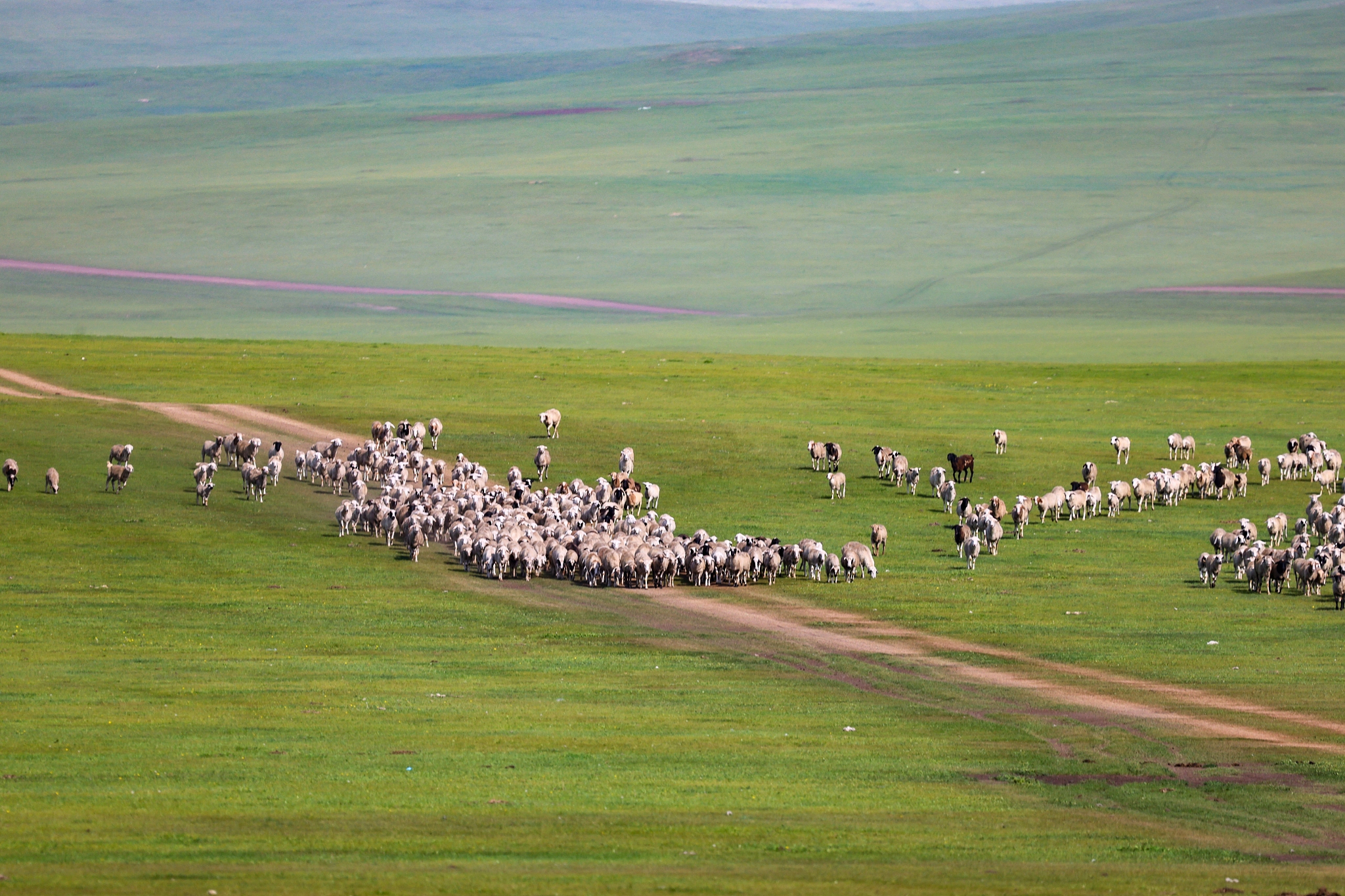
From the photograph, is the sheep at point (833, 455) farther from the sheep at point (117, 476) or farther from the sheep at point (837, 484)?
the sheep at point (117, 476)

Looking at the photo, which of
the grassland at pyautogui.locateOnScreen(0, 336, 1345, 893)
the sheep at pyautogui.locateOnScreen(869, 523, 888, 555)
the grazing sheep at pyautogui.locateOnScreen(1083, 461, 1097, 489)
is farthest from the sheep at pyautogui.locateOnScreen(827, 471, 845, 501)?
the sheep at pyautogui.locateOnScreen(869, 523, 888, 555)

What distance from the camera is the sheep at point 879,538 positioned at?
41500 millimetres

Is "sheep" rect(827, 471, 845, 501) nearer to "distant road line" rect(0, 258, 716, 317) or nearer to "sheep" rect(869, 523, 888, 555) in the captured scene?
"sheep" rect(869, 523, 888, 555)

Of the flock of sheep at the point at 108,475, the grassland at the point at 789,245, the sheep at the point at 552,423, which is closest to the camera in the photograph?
the flock of sheep at the point at 108,475

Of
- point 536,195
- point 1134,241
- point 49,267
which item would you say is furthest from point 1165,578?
point 536,195

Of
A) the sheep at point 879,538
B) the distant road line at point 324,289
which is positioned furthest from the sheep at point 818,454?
the distant road line at point 324,289

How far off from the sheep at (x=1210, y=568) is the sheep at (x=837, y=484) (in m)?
13.0

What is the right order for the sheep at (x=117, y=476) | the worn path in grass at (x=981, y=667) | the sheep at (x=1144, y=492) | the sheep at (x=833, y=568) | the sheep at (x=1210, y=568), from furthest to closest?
1. the sheep at (x=1144, y=492)
2. the sheep at (x=117, y=476)
3. the sheep at (x=833, y=568)
4. the sheep at (x=1210, y=568)
5. the worn path in grass at (x=981, y=667)

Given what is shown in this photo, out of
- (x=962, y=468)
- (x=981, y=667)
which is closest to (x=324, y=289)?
(x=962, y=468)

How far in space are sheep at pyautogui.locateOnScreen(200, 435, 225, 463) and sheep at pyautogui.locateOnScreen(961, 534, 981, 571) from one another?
74.7ft

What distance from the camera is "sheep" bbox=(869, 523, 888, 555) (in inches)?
1634

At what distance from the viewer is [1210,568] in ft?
127

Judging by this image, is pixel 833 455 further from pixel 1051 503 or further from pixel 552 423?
pixel 552 423

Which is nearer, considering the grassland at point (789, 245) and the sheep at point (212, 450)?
the sheep at point (212, 450)
